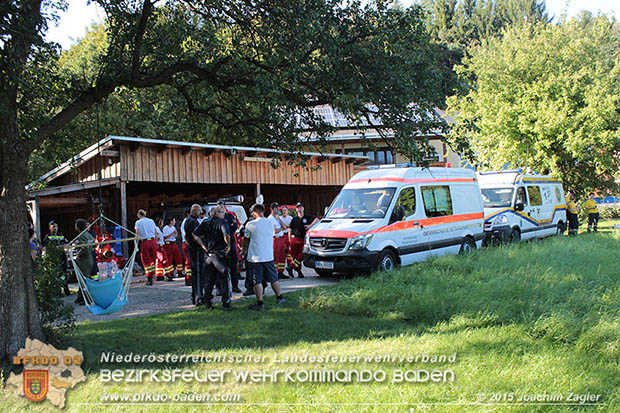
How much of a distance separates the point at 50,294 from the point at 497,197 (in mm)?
14382

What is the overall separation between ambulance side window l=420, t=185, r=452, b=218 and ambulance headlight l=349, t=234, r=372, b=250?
2.27m

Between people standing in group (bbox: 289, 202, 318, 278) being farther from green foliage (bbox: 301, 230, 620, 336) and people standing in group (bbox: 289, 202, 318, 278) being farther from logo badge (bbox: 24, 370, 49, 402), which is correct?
logo badge (bbox: 24, 370, 49, 402)

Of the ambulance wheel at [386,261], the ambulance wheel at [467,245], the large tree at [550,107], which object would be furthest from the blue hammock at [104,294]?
the large tree at [550,107]

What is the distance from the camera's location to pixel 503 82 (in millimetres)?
26172

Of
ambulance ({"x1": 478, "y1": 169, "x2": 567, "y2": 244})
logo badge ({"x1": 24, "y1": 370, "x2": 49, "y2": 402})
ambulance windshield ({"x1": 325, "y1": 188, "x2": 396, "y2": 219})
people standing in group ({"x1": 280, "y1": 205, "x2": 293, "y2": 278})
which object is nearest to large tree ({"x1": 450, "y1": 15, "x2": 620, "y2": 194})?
ambulance ({"x1": 478, "y1": 169, "x2": 567, "y2": 244})

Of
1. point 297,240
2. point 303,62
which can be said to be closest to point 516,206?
point 297,240

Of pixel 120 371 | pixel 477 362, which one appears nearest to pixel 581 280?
pixel 477 362

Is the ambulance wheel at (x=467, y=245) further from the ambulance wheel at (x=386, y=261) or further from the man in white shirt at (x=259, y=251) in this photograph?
the man in white shirt at (x=259, y=251)

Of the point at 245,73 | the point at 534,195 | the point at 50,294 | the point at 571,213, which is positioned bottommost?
the point at 50,294

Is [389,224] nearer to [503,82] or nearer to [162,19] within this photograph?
[162,19]

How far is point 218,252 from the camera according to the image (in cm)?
851

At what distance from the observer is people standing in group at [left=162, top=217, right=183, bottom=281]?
13.3 meters

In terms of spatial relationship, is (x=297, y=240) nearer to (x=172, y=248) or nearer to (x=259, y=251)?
(x=172, y=248)

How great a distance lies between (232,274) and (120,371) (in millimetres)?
4985
